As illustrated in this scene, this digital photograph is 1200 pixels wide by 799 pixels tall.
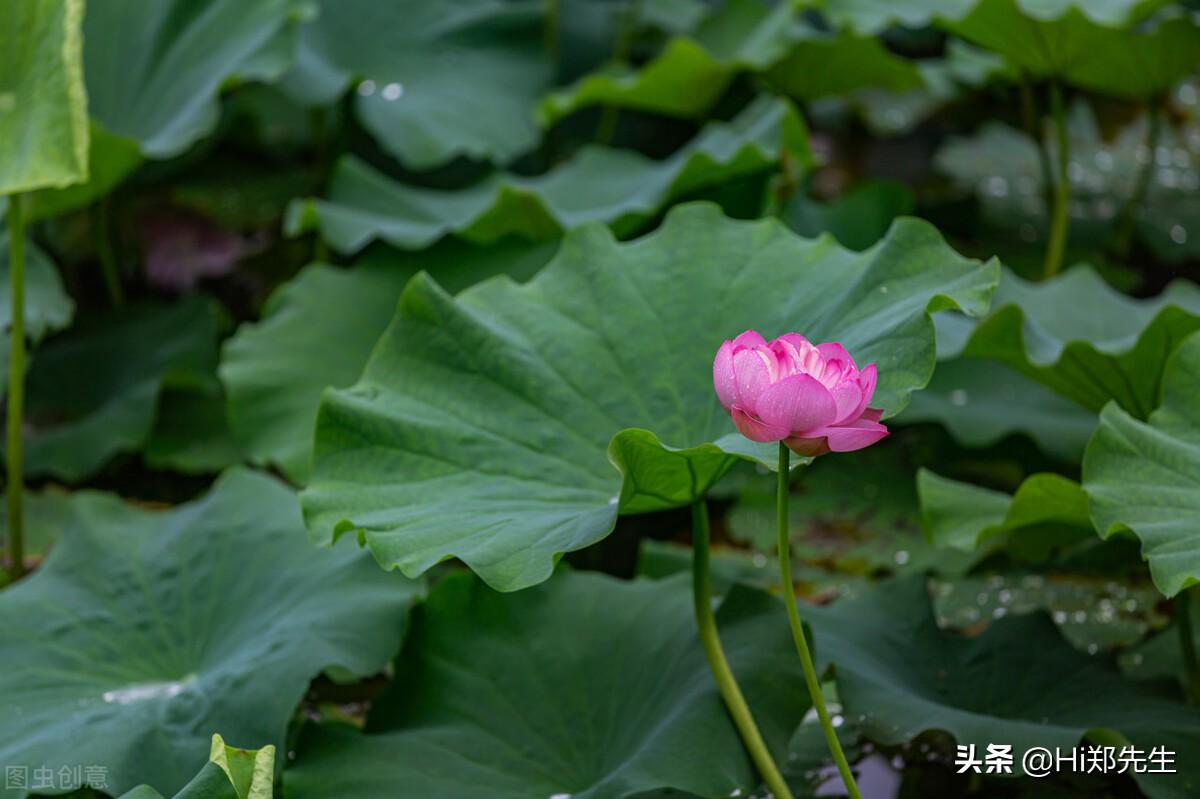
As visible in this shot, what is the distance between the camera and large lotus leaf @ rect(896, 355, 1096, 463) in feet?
5.78

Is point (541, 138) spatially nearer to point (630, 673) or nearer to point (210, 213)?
point (210, 213)

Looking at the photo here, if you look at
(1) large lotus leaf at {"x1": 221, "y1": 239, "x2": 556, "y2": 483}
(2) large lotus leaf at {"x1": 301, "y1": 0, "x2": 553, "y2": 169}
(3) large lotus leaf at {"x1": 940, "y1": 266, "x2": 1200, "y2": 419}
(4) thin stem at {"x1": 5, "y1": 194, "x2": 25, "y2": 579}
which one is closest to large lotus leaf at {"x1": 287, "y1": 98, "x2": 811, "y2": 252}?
(1) large lotus leaf at {"x1": 221, "y1": 239, "x2": 556, "y2": 483}

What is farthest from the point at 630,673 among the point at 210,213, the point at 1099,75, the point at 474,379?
the point at 210,213

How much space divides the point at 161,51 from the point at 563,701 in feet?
4.65

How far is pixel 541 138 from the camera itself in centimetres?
256

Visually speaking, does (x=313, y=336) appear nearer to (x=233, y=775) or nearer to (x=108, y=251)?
(x=108, y=251)

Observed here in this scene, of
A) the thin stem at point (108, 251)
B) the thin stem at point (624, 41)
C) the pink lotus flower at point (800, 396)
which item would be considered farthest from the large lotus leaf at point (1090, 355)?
the thin stem at point (108, 251)

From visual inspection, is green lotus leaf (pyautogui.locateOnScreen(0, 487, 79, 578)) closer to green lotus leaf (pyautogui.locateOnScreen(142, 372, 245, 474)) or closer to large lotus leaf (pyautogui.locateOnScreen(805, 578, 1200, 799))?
green lotus leaf (pyautogui.locateOnScreen(142, 372, 245, 474))

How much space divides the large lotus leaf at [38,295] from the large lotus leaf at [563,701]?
33.1 inches

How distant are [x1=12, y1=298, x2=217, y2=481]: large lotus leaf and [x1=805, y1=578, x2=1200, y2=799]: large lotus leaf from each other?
122cm

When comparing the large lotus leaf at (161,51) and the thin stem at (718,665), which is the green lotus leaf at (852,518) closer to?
the thin stem at (718,665)

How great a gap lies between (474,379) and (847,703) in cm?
50

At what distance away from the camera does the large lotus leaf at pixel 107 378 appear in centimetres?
203

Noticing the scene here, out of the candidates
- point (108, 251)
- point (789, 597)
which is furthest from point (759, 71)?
point (789, 597)
